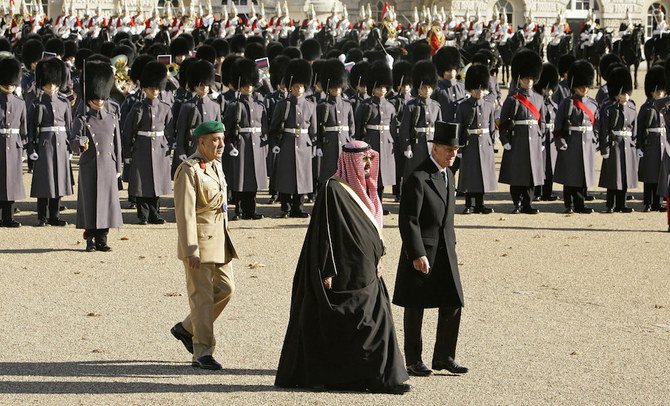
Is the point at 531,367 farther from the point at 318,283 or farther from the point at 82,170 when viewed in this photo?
the point at 82,170

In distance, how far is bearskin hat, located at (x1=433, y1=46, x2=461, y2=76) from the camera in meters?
15.4

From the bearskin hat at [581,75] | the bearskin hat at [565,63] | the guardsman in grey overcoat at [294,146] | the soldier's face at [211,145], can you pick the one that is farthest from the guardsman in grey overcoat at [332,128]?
the soldier's face at [211,145]

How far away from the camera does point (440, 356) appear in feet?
23.3

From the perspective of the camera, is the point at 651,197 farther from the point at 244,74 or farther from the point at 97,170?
the point at 97,170

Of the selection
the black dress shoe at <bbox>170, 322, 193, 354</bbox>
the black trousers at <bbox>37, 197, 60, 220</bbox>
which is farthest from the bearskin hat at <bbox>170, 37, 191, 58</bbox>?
the black dress shoe at <bbox>170, 322, 193, 354</bbox>

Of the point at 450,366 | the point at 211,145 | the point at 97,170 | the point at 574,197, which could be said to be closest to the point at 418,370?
the point at 450,366

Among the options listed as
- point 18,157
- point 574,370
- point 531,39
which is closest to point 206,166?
point 574,370

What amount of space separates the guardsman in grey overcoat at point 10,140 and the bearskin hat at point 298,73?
222cm

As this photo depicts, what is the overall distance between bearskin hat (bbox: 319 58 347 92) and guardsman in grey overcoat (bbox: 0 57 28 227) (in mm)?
2615

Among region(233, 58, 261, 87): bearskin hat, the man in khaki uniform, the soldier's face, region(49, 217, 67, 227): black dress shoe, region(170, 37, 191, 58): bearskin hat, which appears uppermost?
region(170, 37, 191, 58): bearskin hat

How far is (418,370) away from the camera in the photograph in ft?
23.4

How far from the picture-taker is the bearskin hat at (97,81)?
435 inches

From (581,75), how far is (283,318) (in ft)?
20.0

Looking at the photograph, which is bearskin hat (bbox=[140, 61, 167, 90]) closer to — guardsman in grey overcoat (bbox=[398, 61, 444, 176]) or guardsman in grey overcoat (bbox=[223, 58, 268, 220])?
guardsman in grey overcoat (bbox=[223, 58, 268, 220])
